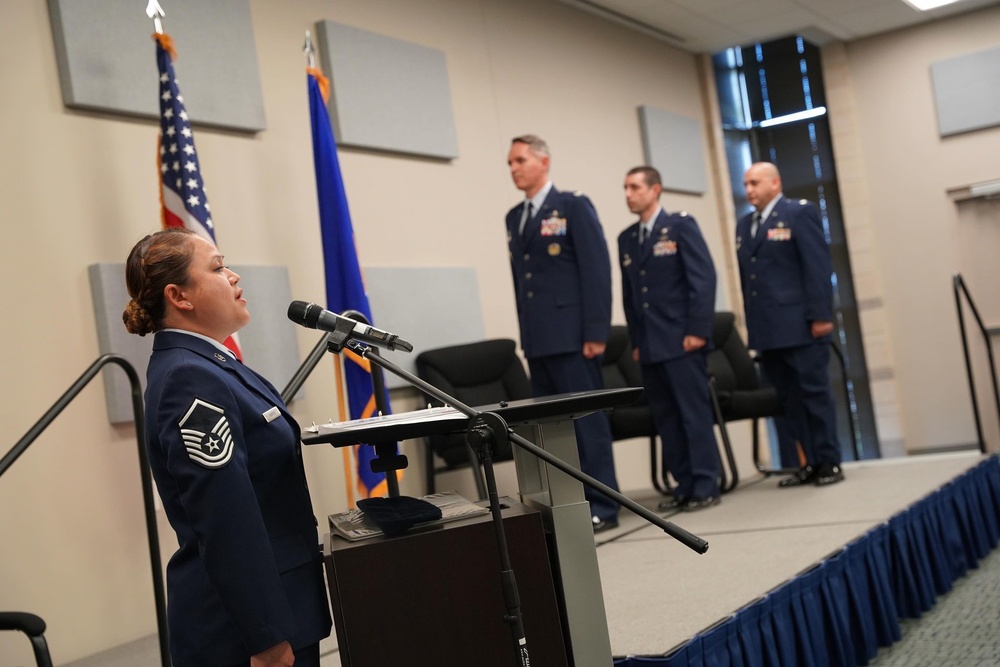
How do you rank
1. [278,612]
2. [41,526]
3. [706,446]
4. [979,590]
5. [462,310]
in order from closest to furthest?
[278,612], [41,526], [979,590], [706,446], [462,310]

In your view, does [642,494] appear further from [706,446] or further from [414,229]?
[414,229]

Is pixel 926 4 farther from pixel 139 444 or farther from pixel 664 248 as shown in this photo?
pixel 139 444

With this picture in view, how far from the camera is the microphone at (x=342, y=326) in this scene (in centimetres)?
177

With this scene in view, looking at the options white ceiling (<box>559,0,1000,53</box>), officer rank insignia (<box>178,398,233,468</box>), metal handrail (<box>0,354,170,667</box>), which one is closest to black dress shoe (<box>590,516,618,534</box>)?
metal handrail (<box>0,354,170,667</box>)

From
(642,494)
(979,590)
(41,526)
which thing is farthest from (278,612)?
(642,494)

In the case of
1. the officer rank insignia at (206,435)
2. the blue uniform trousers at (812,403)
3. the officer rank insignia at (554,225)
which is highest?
the officer rank insignia at (554,225)

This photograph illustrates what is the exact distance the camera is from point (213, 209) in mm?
4012

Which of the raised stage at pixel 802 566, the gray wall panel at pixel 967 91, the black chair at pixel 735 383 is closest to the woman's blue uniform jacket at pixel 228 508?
the raised stage at pixel 802 566

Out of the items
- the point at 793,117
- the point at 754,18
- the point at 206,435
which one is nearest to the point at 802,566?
the point at 206,435

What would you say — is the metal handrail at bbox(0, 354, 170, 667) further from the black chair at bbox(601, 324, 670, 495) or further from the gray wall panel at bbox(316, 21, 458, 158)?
the black chair at bbox(601, 324, 670, 495)

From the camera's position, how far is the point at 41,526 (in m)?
3.27

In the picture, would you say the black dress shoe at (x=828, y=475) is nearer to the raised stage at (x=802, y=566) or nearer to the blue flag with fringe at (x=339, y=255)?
the raised stage at (x=802, y=566)

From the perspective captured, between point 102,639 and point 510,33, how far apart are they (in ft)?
13.0

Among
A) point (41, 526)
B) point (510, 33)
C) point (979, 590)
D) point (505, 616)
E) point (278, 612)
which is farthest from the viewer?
point (510, 33)
